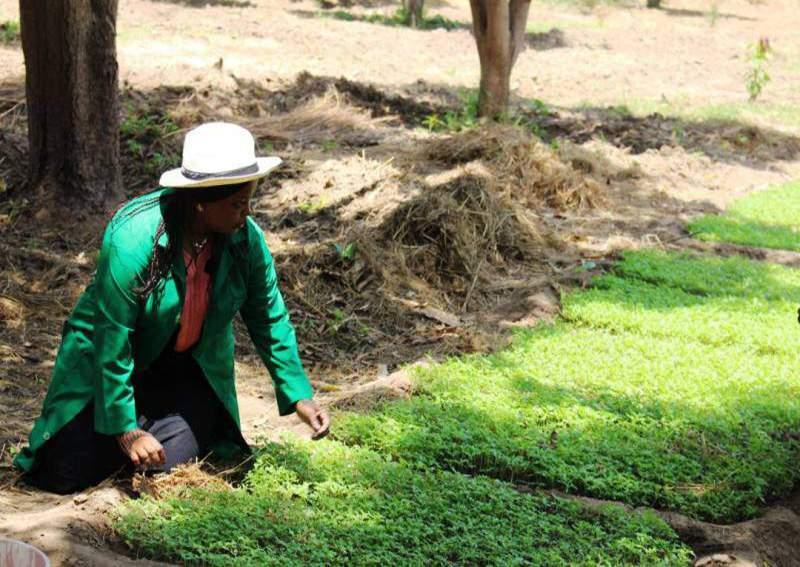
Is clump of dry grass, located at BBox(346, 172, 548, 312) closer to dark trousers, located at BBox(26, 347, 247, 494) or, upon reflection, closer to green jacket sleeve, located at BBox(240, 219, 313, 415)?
green jacket sleeve, located at BBox(240, 219, 313, 415)

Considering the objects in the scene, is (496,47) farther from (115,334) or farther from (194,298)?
(115,334)

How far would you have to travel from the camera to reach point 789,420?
6.13 metres

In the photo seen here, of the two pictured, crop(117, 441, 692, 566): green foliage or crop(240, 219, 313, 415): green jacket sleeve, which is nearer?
crop(117, 441, 692, 566): green foliage

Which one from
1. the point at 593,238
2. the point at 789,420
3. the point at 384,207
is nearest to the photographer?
the point at 789,420

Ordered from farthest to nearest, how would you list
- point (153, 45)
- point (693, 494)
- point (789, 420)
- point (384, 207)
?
point (153, 45)
point (384, 207)
point (789, 420)
point (693, 494)

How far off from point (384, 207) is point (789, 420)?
157 inches

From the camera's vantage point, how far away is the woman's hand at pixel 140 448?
461cm

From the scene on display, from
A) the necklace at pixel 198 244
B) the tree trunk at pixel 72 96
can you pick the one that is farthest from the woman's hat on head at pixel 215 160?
the tree trunk at pixel 72 96

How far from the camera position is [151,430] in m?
4.92

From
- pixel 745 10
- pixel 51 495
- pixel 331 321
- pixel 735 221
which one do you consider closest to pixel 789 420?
pixel 331 321

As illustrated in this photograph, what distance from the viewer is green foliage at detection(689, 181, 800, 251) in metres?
10.2

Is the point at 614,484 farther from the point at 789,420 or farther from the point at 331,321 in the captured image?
the point at 331,321

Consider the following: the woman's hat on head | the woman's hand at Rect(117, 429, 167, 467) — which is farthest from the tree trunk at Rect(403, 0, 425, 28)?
the woman's hand at Rect(117, 429, 167, 467)

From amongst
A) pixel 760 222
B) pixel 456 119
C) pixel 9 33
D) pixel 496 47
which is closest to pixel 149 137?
pixel 456 119
